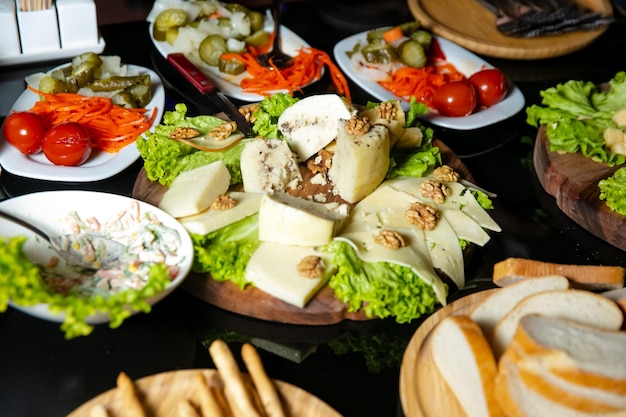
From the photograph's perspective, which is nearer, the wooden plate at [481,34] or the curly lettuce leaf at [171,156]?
the curly lettuce leaf at [171,156]

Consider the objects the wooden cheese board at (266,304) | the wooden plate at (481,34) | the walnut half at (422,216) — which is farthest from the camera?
the wooden plate at (481,34)

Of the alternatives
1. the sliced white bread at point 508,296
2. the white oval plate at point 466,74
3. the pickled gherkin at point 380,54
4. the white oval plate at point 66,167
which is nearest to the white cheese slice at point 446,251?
the sliced white bread at point 508,296

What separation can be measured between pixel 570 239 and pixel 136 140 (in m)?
1.79

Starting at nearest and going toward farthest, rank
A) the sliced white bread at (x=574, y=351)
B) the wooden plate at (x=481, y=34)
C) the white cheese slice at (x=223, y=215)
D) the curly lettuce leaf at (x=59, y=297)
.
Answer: the sliced white bread at (x=574, y=351) → the curly lettuce leaf at (x=59, y=297) → the white cheese slice at (x=223, y=215) → the wooden plate at (x=481, y=34)

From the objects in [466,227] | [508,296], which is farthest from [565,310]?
[466,227]

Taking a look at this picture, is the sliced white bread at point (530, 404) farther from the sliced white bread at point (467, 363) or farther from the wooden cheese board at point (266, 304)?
the wooden cheese board at point (266, 304)

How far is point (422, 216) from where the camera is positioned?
247 centimetres

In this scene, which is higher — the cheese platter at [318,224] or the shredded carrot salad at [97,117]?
the cheese platter at [318,224]

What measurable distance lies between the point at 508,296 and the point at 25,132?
1.91 m

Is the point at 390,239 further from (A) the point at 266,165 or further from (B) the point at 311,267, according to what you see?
(A) the point at 266,165

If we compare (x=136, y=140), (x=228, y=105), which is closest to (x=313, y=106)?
(x=228, y=105)

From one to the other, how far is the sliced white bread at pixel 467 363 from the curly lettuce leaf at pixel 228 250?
660mm

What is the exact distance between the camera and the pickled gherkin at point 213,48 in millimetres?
3500

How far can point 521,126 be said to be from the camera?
3484 millimetres
